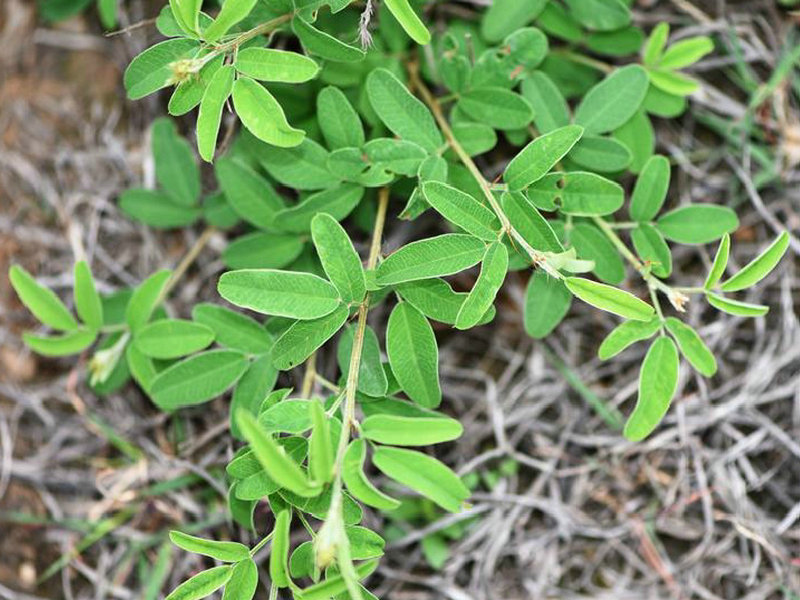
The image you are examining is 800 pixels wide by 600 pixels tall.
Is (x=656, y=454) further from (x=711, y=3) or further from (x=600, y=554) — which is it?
(x=711, y=3)

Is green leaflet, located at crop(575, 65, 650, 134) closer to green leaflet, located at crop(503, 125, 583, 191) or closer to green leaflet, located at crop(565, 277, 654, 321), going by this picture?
green leaflet, located at crop(503, 125, 583, 191)

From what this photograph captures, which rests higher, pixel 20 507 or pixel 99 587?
pixel 20 507

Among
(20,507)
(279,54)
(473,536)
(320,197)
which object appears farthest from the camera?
(20,507)

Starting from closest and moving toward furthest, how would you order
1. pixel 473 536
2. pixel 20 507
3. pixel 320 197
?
pixel 320 197
pixel 473 536
pixel 20 507

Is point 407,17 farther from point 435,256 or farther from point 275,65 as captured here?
point 435,256

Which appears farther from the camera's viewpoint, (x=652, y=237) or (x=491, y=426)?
(x=491, y=426)

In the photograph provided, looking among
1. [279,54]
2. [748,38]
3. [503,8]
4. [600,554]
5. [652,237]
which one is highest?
[279,54]

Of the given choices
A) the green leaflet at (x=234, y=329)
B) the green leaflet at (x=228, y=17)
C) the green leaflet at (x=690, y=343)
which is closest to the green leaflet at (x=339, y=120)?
the green leaflet at (x=228, y=17)

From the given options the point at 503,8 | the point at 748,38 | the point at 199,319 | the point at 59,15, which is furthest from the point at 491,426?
the point at 59,15

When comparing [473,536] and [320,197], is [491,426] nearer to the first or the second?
[473,536]
